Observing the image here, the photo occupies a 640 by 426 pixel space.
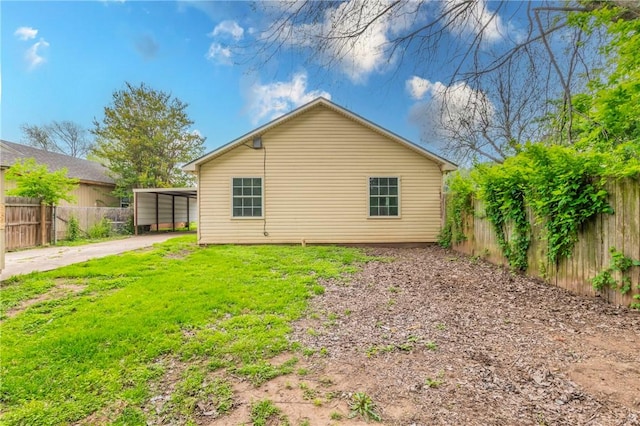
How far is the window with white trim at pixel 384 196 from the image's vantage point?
1010 cm

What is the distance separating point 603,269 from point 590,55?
10.1 ft

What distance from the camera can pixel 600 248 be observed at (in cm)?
393

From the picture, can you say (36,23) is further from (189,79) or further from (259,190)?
(259,190)

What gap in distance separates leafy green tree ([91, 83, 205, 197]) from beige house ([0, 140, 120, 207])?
0.78 m

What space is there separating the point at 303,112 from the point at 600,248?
841cm

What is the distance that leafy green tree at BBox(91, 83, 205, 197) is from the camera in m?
20.1

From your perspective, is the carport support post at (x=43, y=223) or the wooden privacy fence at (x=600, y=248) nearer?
the wooden privacy fence at (x=600, y=248)

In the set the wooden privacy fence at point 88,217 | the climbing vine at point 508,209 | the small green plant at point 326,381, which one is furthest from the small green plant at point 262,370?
the wooden privacy fence at point 88,217

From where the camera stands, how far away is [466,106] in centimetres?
405

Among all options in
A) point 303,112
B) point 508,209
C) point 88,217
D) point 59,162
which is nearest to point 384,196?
point 303,112

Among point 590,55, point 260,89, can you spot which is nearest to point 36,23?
point 260,89

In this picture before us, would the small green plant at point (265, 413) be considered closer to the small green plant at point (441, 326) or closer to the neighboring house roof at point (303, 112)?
the small green plant at point (441, 326)

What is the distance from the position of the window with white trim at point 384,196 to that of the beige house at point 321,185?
0.03 meters

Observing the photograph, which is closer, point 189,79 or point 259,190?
point 259,190
